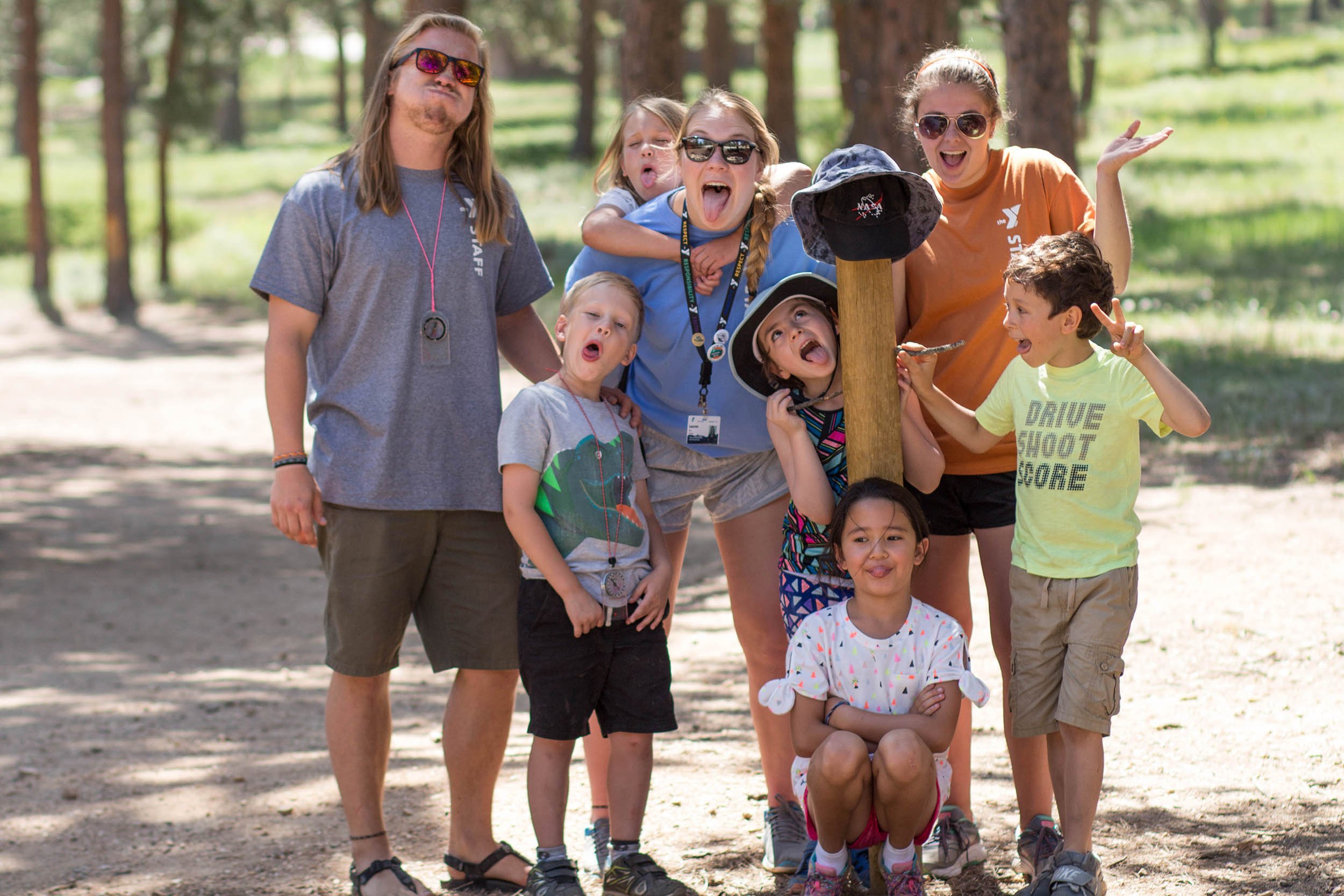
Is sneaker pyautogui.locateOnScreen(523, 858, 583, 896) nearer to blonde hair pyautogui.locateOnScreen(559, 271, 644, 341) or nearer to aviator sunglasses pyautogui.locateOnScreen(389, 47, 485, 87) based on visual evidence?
blonde hair pyautogui.locateOnScreen(559, 271, 644, 341)

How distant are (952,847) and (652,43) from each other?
1024 centimetres

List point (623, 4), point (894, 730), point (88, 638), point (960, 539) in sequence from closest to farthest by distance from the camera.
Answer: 1. point (894, 730)
2. point (960, 539)
3. point (88, 638)
4. point (623, 4)

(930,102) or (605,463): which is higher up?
(930,102)

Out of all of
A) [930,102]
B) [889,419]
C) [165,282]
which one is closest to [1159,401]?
[889,419]

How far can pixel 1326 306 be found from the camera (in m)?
13.9

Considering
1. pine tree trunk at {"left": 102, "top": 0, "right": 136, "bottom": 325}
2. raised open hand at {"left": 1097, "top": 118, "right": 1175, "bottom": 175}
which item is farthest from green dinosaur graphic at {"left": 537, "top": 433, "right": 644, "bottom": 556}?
pine tree trunk at {"left": 102, "top": 0, "right": 136, "bottom": 325}

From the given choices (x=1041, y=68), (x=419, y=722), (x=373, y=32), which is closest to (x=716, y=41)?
(x=373, y=32)

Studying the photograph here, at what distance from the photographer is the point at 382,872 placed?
3.94 m

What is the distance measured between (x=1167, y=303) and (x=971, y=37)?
85.8 feet

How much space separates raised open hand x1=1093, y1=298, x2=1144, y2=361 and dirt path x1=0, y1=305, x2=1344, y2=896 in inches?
58.0

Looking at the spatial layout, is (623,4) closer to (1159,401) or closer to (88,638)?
(88,638)

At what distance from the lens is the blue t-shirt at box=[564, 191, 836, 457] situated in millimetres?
3871

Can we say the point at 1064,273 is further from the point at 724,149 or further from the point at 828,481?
the point at 724,149

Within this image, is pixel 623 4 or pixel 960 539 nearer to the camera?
pixel 960 539
